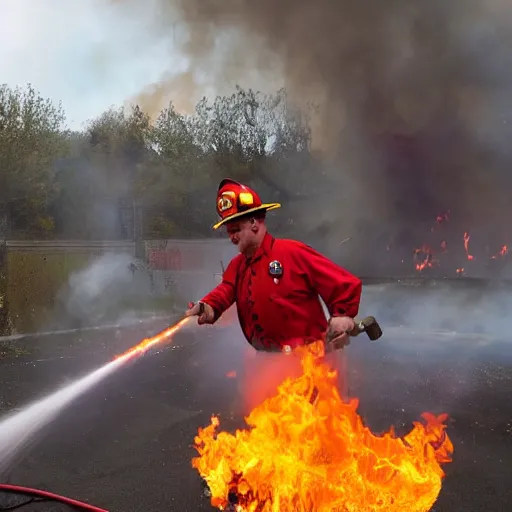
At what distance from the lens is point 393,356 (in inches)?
286

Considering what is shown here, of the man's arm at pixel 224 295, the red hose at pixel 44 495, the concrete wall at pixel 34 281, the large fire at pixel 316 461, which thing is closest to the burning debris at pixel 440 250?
the concrete wall at pixel 34 281

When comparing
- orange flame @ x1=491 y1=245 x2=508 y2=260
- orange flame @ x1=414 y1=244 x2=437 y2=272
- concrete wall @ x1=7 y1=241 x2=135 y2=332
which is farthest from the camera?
orange flame @ x1=414 y1=244 x2=437 y2=272

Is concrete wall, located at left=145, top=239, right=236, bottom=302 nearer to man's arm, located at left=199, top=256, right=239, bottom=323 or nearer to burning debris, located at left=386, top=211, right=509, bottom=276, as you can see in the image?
burning debris, located at left=386, top=211, right=509, bottom=276

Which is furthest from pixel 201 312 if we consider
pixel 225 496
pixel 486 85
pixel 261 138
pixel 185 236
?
pixel 185 236

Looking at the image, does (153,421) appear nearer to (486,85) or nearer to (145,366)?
(145,366)

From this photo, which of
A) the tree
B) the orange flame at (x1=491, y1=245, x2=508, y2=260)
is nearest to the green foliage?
the tree

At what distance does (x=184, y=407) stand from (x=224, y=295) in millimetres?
2601

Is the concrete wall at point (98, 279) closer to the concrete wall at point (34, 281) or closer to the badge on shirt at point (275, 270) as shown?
the concrete wall at point (34, 281)

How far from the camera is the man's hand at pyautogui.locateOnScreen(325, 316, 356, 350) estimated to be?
7.59ft

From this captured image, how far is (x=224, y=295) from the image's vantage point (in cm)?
276

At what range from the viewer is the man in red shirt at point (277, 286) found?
2436mm

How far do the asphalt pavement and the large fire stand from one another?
2.05ft

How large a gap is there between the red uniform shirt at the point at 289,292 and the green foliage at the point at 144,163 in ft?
28.5

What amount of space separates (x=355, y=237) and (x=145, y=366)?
7339mm
